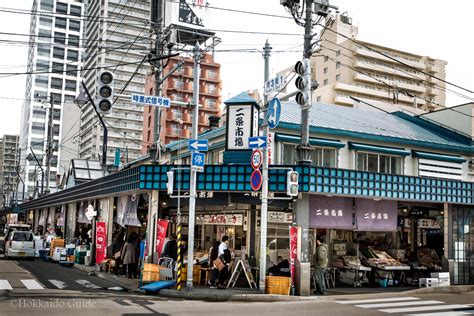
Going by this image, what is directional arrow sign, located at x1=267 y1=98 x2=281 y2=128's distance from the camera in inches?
629

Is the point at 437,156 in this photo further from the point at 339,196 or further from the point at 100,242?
the point at 100,242

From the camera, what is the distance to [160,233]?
19.6m

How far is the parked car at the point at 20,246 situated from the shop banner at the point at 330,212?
66.1ft

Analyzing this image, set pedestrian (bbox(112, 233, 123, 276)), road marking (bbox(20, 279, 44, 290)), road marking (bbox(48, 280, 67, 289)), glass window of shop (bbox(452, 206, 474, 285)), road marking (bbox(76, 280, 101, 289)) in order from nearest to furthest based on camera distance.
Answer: road marking (bbox(20, 279, 44, 290))
road marking (bbox(48, 280, 67, 289))
road marking (bbox(76, 280, 101, 289))
glass window of shop (bbox(452, 206, 474, 285))
pedestrian (bbox(112, 233, 123, 276))

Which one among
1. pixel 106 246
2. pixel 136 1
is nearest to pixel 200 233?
pixel 106 246

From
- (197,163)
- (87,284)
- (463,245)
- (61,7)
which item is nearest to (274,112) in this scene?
(197,163)

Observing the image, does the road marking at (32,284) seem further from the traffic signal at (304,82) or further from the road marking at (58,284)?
the traffic signal at (304,82)

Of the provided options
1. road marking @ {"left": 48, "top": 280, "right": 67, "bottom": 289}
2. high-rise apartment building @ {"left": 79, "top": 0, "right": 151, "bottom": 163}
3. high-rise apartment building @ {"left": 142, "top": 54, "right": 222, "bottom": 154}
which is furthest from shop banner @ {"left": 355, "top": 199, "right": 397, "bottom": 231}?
high-rise apartment building @ {"left": 79, "top": 0, "right": 151, "bottom": 163}

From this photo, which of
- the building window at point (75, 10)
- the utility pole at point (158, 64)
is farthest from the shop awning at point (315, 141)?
the building window at point (75, 10)

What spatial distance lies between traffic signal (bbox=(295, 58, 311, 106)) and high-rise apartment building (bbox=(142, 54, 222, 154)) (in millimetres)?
62194

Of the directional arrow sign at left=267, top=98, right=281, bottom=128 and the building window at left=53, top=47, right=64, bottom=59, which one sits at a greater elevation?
the building window at left=53, top=47, right=64, bottom=59

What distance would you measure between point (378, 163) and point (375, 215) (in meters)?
3.76

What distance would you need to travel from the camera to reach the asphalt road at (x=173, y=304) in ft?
40.8

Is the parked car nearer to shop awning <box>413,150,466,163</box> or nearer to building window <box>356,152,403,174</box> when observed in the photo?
building window <box>356,152,403,174</box>
